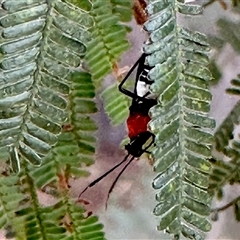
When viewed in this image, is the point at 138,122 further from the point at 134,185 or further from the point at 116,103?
the point at 134,185

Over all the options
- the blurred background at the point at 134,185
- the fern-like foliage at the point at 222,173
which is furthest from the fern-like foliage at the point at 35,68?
the blurred background at the point at 134,185

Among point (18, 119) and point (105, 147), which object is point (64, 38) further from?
point (105, 147)

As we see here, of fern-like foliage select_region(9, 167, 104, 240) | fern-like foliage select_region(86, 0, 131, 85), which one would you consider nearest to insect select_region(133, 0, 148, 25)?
fern-like foliage select_region(86, 0, 131, 85)

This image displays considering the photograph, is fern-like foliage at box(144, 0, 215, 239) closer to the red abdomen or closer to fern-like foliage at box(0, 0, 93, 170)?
fern-like foliage at box(0, 0, 93, 170)

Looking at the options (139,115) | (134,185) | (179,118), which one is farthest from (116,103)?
(134,185)

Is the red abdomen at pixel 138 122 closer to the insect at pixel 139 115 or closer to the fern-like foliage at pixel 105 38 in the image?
the insect at pixel 139 115

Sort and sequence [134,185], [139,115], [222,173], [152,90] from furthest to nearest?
[134,185] < [222,173] < [139,115] < [152,90]
